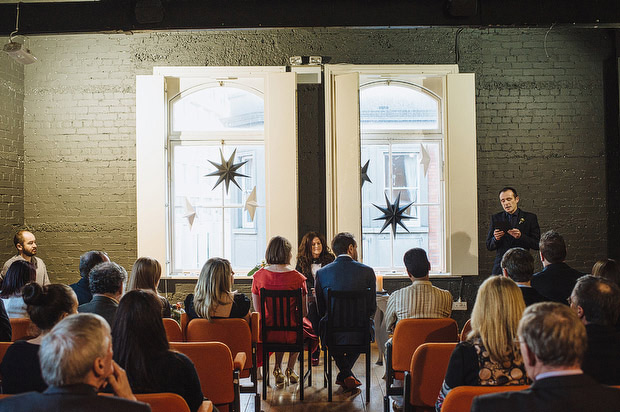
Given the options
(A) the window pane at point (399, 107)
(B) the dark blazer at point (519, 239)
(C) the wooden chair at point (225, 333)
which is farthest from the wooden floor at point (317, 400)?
(A) the window pane at point (399, 107)

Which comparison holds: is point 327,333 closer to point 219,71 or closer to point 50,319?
point 50,319

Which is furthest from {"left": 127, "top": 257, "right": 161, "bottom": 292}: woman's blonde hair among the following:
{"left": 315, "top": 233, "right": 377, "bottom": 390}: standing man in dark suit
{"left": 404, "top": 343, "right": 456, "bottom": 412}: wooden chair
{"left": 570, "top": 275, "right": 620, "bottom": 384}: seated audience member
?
{"left": 570, "top": 275, "right": 620, "bottom": 384}: seated audience member

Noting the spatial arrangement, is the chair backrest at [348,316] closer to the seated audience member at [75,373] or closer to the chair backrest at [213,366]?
the chair backrest at [213,366]

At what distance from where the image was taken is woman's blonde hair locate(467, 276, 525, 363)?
8.32 feet

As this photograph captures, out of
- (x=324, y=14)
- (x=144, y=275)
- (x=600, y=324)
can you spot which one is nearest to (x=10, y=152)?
(x=144, y=275)

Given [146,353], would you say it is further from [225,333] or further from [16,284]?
[16,284]

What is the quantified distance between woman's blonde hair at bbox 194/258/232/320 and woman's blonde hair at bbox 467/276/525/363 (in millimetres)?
1978

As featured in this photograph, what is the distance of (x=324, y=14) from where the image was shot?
5344 mm

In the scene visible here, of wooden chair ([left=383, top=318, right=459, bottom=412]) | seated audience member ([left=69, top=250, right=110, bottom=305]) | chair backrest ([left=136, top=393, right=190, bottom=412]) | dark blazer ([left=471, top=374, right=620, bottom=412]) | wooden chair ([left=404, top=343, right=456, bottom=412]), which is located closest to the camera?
dark blazer ([left=471, top=374, right=620, bottom=412])

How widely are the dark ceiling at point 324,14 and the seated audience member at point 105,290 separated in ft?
9.16

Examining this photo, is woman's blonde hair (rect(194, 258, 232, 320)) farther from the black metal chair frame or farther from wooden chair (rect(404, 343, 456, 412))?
wooden chair (rect(404, 343, 456, 412))

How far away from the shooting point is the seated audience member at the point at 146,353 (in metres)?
2.42

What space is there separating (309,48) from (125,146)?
2.77 m

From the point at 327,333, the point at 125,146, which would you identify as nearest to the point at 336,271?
the point at 327,333
